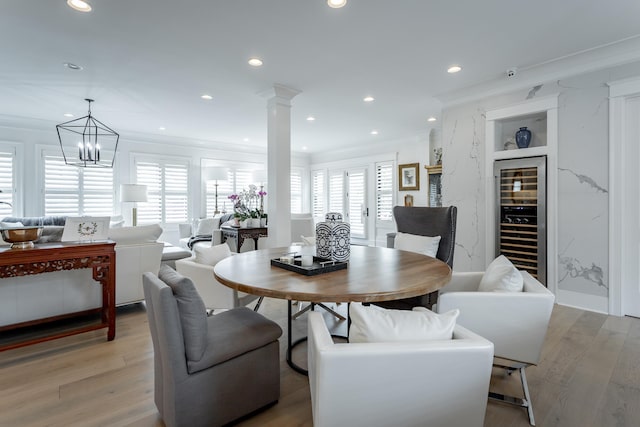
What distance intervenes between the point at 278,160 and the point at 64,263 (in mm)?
2331

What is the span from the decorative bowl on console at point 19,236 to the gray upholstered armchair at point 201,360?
1.49 metres

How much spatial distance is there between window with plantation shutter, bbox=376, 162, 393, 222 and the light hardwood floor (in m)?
4.67

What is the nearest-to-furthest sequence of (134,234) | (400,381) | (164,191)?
(400,381) → (134,234) → (164,191)

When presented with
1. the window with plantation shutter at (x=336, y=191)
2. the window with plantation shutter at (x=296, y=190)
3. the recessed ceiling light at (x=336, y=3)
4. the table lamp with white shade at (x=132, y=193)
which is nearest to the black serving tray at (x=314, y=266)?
the recessed ceiling light at (x=336, y=3)

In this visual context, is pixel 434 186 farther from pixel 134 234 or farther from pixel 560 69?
pixel 134 234

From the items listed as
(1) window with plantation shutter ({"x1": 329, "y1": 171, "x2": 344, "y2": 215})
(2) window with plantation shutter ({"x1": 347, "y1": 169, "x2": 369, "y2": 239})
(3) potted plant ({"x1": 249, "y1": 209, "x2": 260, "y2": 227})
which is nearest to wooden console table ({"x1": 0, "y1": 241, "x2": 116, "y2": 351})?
(3) potted plant ({"x1": 249, "y1": 209, "x2": 260, "y2": 227})

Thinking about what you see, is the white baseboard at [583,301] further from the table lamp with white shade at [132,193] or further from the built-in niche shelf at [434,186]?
the table lamp with white shade at [132,193]

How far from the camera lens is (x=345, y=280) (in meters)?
1.60

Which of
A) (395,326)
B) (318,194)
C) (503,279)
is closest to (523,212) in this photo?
(503,279)

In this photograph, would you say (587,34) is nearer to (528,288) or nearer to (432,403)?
(528,288)

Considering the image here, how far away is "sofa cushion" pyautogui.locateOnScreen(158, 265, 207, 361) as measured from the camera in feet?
4.65

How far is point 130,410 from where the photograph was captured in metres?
1.72

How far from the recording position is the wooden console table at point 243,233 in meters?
4.29

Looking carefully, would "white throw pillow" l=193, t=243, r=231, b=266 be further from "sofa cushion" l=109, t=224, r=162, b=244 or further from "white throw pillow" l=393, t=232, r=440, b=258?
"white throw pillow" l=393, t=232, r=440, b=258
